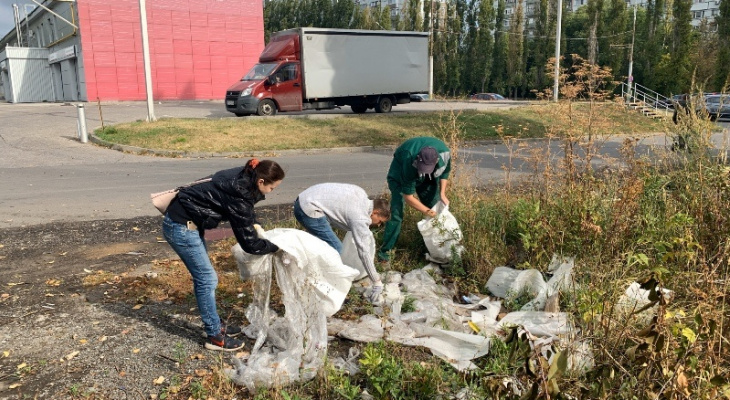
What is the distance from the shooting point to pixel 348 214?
4137mm

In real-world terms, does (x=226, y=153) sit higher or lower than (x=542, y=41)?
lower

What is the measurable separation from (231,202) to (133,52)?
35966 mm

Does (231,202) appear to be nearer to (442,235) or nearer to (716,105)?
(442,235)

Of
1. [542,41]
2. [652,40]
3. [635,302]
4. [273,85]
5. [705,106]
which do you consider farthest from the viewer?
[542,41]

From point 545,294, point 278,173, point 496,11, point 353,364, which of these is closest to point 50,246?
point 278,173

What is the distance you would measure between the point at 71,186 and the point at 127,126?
7025 millimetres

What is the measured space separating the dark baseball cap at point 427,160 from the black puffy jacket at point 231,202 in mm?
1664

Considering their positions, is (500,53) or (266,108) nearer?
(266,108)

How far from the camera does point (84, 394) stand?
3117 millimetres

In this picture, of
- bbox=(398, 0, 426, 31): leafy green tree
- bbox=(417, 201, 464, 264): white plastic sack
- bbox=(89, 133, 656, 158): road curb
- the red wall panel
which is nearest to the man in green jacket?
bbox=(417, 201, 464, 264): white plastic sack

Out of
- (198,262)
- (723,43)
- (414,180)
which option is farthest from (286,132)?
(723,43)

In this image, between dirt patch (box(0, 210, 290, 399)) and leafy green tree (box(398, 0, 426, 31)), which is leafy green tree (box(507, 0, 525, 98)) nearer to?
leafy green tree (box(398, 0, 426, 31))

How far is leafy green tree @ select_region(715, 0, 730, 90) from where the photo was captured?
104 feet

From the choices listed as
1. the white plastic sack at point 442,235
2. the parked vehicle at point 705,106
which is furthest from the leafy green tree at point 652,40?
the white plastic sack at point 442,235
